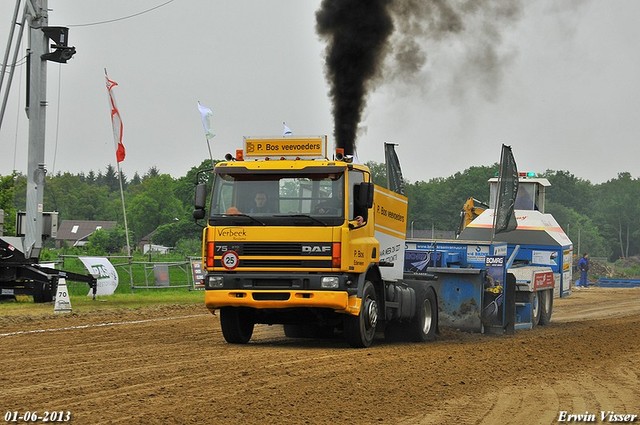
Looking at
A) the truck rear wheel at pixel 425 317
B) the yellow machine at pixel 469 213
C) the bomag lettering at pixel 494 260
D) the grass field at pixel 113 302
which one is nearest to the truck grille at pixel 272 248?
the truck rear wheel at pixel 425 317

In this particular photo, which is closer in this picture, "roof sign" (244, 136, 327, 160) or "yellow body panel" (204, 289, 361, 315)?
"yellow body panel" (204, 289, 361, 315)

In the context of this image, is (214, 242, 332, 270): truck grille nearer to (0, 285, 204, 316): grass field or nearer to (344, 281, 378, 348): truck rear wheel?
(344, 281, 378, 348): truck rear wheel

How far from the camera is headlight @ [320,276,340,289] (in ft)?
51.9

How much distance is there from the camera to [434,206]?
246ft

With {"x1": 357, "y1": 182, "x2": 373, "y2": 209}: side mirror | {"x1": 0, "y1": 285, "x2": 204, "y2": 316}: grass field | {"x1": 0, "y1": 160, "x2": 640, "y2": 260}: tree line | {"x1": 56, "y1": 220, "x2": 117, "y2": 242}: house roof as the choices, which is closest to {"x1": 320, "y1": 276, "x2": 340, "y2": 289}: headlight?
{"x1": 357, "y1": 182, "x2": 373, "y2": 209}: side mirror

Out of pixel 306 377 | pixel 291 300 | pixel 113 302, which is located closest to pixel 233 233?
pixel 291 300

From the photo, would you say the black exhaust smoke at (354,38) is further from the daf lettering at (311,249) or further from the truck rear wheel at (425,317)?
the daf lettering at (311,249)

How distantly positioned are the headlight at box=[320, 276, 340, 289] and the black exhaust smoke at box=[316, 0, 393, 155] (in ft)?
23.5

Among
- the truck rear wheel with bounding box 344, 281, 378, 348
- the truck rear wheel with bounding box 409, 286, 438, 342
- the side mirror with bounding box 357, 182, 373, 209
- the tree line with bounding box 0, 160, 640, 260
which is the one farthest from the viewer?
the tree line with bounding box 0, 160, 640, 260

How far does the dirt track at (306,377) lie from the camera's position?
397 inches

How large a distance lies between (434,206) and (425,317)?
56188 mm

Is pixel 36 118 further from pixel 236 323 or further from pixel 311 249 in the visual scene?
pixel 311 249

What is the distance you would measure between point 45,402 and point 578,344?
415 inches

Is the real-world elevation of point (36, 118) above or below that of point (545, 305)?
above
